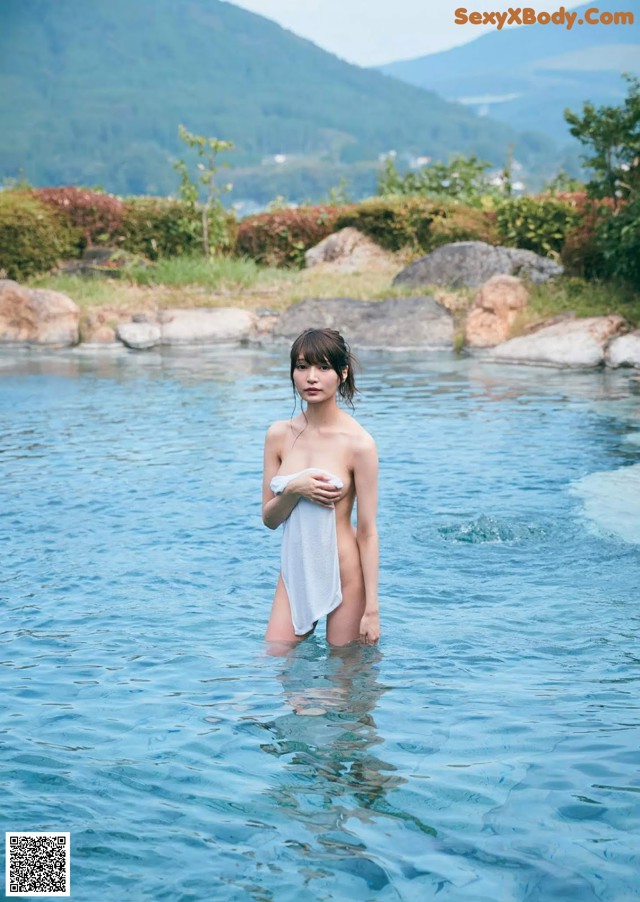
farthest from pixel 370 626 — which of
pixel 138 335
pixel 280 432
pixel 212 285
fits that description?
pixel 212 285

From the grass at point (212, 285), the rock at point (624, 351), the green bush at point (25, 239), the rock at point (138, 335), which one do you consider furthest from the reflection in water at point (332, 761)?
the green bush at point (25, 239)

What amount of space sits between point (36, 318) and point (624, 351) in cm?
1027

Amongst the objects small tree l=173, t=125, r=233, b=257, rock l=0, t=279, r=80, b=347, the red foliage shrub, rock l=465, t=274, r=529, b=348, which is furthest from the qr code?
the red foliage shrub

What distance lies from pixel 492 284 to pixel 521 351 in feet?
5.90

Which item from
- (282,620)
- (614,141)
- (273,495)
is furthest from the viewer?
(614,141)

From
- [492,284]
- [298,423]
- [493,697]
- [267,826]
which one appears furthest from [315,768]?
[492,284]

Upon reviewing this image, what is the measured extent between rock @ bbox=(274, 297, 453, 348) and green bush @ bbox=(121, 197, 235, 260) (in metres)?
6.19

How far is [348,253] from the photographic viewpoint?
25844 mm

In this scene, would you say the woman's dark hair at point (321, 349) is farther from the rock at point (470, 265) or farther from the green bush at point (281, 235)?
the green bush at point (281, 235)

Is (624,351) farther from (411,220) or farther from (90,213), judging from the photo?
(90,213)

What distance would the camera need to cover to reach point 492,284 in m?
18.6

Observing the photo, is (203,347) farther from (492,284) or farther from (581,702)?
(581,702)

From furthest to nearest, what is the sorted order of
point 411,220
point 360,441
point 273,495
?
1. point 411,220
2. point 273,495
3. point 360,441

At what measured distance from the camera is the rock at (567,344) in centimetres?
1667
